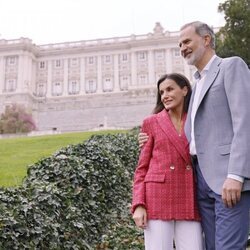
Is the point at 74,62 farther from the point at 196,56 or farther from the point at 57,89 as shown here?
the point at 196,56

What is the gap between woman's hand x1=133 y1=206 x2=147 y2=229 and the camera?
2699 mm

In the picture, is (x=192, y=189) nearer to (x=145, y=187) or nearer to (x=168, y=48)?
(x=145, y=187)

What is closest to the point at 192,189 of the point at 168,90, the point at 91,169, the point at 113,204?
the point at 168,90

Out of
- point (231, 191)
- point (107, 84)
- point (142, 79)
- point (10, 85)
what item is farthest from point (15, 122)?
point (231, 191)

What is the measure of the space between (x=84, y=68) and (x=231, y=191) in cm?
7155

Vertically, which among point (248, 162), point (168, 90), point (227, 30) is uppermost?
point (227, 30)

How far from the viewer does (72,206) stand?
175 inches

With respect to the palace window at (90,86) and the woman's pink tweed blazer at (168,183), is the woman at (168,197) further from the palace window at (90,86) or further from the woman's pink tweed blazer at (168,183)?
the palace window at (90,86)

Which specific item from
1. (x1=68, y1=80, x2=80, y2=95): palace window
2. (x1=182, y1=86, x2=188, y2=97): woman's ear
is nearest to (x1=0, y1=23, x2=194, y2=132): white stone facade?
(x1=68, y1=80, x2=80, y2=95): palace window

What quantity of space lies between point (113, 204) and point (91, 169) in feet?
3.13

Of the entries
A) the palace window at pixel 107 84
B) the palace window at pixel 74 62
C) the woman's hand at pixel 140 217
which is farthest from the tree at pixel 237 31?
the palace window at pixel 74 62

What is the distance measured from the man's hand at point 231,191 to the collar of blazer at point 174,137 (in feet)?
1.34

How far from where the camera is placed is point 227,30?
1655 cm

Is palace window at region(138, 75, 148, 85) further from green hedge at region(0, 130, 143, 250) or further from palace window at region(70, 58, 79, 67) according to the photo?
green hedge at region(0, 130, 143, 250)
